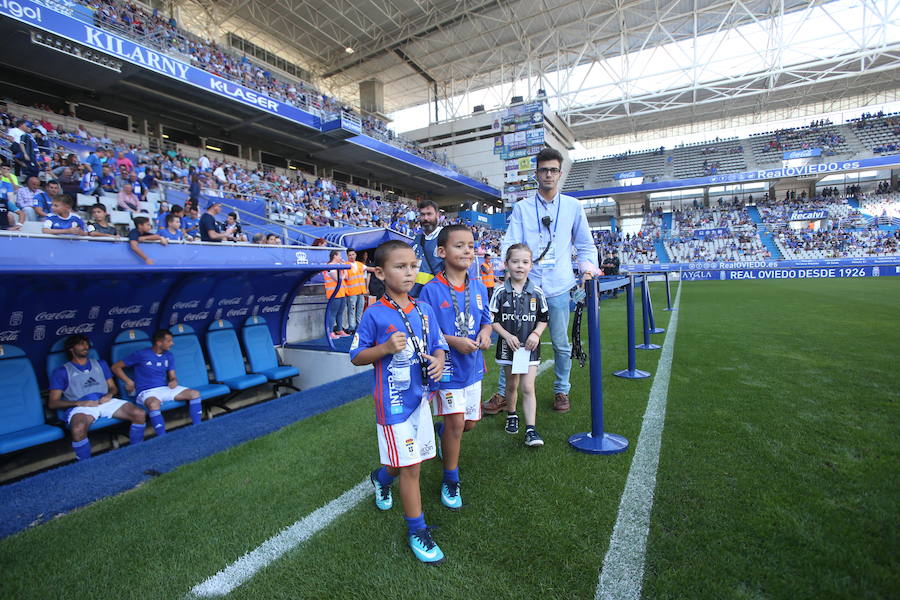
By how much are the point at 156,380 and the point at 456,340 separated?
453 centimetres

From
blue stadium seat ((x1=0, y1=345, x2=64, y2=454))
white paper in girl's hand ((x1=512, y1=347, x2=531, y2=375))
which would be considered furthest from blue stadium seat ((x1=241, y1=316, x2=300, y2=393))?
white paper in girl's hand ((x1=512, y1=347, x2=531, y2=375))

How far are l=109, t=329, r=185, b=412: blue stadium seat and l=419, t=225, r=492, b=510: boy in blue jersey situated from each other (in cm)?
422

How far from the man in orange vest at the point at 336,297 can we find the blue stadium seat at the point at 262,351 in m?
0.95

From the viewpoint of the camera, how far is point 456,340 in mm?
2486

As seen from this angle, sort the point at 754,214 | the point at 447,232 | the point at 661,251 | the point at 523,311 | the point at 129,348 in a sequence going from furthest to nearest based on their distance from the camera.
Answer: the point at 754,214 < the point at 661,251 < the point at 129,348 < the point at 523,311 < the point at 447,232

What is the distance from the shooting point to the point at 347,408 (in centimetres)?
442

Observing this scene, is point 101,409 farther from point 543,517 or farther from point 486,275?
point 486,275

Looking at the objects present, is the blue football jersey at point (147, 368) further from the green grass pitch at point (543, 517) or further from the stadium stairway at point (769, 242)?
the stadium stairway at point (769, 242)

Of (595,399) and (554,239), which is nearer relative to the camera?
(595,399)

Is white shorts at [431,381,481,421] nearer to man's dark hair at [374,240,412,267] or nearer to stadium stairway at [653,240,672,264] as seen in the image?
man's dark hair at [374,240,412,267]

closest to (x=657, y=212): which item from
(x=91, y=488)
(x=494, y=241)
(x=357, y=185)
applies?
(x=494, y=241)

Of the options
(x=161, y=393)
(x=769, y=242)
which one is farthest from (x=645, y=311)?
(x=769, y=242)

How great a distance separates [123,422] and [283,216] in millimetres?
11499

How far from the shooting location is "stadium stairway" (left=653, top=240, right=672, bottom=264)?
117 ft
